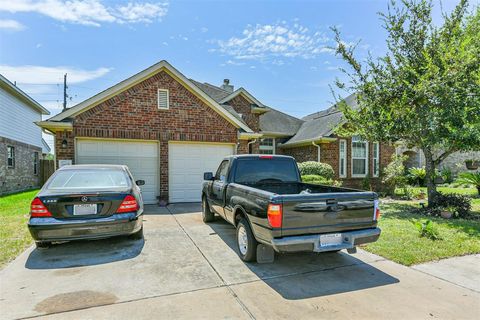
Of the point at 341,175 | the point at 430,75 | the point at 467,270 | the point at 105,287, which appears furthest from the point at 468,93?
the point at 105,287

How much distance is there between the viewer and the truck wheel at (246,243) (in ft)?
14.7

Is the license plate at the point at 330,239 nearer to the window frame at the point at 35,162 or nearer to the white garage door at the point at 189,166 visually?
the white garage door at the point at 189,166

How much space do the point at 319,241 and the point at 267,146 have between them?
13880 mm

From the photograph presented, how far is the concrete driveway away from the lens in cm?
316

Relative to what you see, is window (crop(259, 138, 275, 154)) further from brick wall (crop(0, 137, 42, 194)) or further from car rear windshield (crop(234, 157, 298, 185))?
brick wall (crop(0, 137, 42, 194))

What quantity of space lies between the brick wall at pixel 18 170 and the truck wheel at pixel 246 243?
1495cm

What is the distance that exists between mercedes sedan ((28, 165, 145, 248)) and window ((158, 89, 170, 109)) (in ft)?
17.8

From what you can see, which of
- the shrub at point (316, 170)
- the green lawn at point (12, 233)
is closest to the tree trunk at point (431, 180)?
the shrub at point (316, 170)

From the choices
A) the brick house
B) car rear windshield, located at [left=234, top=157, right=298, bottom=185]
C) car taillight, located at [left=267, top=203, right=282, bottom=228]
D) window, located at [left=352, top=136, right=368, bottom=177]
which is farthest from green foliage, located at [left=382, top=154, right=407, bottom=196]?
car taillight, located at [left=267, top=203, right=282, bottom=228]

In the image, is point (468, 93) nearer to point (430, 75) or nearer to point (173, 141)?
point (430, 75)

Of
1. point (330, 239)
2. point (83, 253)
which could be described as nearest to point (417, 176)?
point (330, 239)

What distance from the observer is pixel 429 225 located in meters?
5.88

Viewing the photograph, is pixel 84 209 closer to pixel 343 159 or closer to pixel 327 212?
pixel 327 212

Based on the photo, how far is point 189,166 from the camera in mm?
10852
